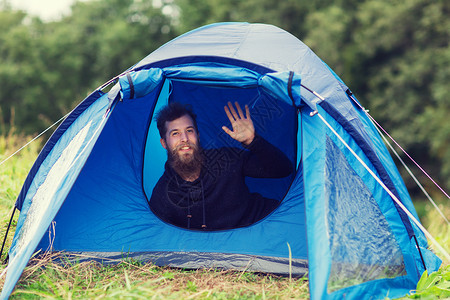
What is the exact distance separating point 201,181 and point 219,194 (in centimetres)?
17

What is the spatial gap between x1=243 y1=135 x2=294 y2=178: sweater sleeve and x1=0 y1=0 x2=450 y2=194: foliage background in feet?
12.1

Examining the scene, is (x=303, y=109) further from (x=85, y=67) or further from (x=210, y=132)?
(x=85, y=67)

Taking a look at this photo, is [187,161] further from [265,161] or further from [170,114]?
[265,161]

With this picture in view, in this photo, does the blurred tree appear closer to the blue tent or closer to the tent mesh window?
the blue tent

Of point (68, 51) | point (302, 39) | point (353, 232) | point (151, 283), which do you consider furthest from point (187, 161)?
point (68, 51)

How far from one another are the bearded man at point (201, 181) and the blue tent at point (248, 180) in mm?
103

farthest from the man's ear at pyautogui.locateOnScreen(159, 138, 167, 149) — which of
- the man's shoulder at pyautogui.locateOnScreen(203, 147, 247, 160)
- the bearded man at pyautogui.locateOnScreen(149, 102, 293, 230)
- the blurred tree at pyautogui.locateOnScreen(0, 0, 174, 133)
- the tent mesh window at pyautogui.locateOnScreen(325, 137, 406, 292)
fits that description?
the blurred tree at pyautogui.locateOnScreen(0, 0, 174, 133)

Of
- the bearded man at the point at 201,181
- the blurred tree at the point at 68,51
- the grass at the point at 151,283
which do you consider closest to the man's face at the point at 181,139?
the bearded man at the point at 201,181

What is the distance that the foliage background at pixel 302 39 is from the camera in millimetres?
12633

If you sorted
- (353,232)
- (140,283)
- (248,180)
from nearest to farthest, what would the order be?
(353,232) < (140,283) < (248,180)

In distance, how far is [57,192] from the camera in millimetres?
2615

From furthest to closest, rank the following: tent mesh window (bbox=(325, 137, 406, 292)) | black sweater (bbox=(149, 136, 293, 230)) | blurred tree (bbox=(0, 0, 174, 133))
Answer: blurred tree (bbox=(0, 0, 174, 133)), black sweater (bbox=(149, 136, 293, 230)), tent mesh window (bbox=(325, 137, 406, 292))

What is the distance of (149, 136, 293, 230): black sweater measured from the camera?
3.48 metres

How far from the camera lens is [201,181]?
3.66 m
